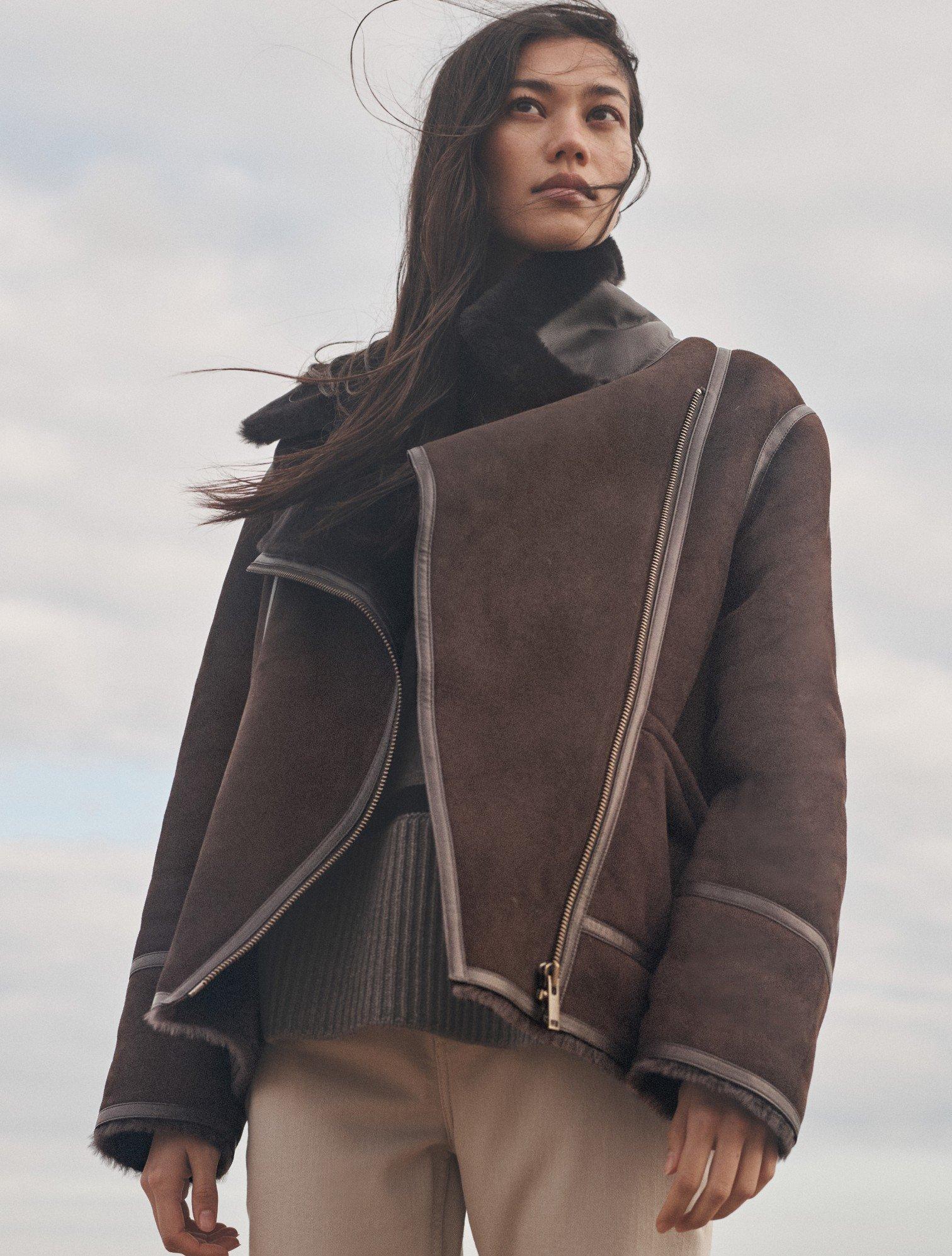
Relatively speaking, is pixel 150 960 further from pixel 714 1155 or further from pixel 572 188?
pixel 572 188

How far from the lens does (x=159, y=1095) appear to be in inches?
→ 66.2

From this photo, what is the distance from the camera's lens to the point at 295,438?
2.08 m

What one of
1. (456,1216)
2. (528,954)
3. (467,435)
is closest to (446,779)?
(528,954)

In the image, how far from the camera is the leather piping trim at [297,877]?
1588mm

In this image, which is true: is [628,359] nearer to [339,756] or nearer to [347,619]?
[347,619]

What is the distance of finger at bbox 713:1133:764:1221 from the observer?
4.51 ft

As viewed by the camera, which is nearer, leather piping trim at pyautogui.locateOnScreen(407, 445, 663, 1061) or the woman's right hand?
leather piping trim at pyautogui.locateOnScreen(407, 445, 663, 1061)

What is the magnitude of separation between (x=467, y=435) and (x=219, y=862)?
2.07 ft

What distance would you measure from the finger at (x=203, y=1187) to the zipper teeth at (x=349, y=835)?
26 cm

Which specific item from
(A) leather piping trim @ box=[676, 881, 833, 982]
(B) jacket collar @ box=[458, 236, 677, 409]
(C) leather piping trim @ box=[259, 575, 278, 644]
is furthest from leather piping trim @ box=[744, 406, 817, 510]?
(C) leather piping trim @ box=[259, 575, 278, 644]

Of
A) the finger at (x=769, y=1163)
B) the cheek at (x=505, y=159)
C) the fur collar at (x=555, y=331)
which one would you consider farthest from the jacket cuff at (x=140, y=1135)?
the cheek at (x=505, y=159)

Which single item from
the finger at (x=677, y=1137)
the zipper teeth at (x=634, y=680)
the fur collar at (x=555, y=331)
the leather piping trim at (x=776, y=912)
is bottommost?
the finger at (x=677, y=1137)

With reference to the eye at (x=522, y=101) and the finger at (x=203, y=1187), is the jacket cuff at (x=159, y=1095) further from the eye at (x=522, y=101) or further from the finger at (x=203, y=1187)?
the eye at (x=522, y=101)

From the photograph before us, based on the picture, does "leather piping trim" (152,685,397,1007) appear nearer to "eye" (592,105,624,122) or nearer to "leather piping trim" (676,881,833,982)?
"leather piping trim" (676,881,833,982)
